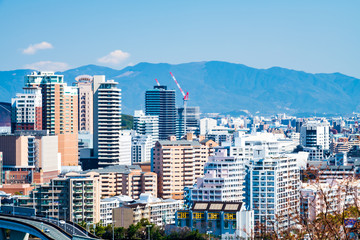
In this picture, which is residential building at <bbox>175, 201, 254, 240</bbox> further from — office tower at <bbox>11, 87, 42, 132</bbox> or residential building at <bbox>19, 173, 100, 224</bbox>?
office tower at <bbox>11, 87, 42, 132</bbox>

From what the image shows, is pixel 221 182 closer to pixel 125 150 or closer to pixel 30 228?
pixel 30 228

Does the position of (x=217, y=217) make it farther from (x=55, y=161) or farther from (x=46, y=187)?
(x=55, y=161)

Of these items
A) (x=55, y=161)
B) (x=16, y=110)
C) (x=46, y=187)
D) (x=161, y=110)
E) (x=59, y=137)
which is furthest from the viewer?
(x=161, y=110)

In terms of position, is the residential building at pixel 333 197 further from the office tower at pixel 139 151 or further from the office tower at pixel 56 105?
the office tower at pixel 139 151

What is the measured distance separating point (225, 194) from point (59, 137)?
925 inches

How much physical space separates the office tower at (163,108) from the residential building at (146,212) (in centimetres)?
4584

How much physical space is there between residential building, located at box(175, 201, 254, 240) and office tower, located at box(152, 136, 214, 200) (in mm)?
15201

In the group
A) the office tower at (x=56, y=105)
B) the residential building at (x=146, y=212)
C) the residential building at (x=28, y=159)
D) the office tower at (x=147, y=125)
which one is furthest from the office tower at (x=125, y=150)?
the residential building at (x=146, y=212)

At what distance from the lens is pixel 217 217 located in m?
25.3

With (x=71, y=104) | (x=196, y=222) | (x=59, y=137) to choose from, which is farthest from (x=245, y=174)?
(x=71, y=104)

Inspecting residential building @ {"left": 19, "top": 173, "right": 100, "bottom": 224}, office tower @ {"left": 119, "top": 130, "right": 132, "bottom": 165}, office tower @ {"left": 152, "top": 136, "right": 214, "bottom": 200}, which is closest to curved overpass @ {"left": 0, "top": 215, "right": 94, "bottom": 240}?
residential building @ {"left": 19, "top": 173, "right": 100, "bottom": 224}

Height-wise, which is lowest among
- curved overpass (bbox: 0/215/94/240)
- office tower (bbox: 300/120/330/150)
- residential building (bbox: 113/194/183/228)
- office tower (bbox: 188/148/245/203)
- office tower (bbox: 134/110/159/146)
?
residential building (bbox: 113/194/183/228)

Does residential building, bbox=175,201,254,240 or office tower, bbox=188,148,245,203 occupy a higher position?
office tower, bbox=188,148,245,203

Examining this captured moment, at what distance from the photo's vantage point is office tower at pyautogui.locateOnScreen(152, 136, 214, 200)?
137ft
